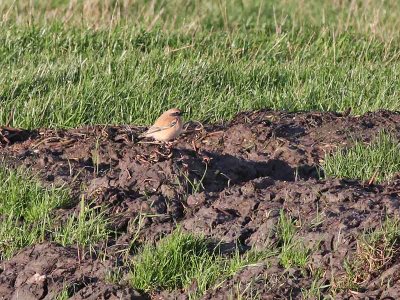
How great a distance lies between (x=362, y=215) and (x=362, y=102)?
3376mm

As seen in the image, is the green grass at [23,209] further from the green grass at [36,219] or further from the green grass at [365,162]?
the green grass at [365,162]

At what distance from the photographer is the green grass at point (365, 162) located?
6.20m

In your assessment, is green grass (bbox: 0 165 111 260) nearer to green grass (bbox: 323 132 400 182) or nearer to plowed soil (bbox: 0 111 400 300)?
plowed soil (bbox: 0 111 400 300)

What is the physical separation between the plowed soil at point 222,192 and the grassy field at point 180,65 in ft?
3.30

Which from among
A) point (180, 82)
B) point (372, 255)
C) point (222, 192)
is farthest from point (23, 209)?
point (180, 82)

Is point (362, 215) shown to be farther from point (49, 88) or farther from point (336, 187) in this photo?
point (49, 88)

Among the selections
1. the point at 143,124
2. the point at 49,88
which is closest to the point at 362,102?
the point at 143,124

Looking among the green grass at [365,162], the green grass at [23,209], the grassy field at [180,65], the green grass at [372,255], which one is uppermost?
the green grass at [372,255]

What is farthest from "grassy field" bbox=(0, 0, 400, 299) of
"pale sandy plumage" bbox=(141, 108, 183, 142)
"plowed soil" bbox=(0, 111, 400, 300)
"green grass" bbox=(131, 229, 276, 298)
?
"pale sandy plumage" bbox=(141, 108, 183, 142)

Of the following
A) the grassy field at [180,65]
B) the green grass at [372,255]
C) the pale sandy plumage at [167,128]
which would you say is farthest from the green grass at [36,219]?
the grassy field at [180,65]

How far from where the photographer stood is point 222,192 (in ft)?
18.6

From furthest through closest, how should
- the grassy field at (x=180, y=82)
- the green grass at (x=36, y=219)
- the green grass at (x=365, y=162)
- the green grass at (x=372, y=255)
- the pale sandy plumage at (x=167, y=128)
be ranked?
the pale sandy plumage at (x=167, y=128) → the green grass at (x=365, y=162) → the green grass at (x=36, y=219) → the grassy field at (x=180, y=82) → the green grass at (x=372, y=255)

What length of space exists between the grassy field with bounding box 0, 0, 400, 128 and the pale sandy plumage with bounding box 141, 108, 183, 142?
123 centimetres

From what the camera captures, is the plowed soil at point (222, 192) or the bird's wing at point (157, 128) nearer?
the plowed soil at point (222, 192)
